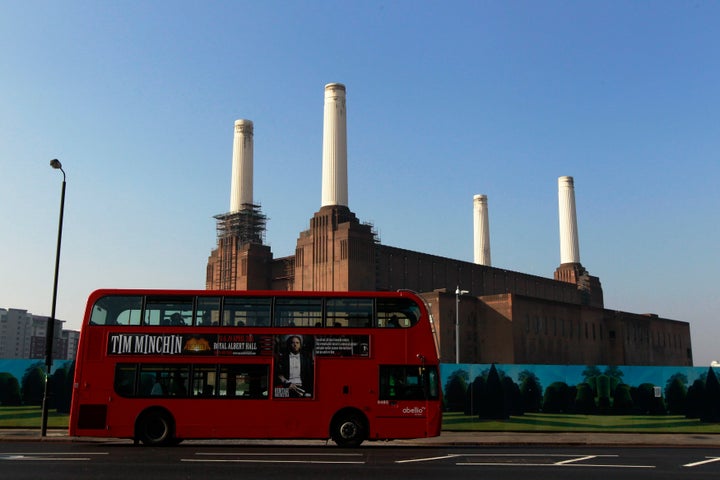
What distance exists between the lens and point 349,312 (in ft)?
65.4

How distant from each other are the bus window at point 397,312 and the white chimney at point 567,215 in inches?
4592

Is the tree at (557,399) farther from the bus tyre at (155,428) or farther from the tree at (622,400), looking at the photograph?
the bus tyre at (155,428)

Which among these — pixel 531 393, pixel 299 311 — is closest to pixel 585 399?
pixel 531 393

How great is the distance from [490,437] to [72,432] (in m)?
13.8

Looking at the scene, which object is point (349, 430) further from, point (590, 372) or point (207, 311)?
point (590, 372)

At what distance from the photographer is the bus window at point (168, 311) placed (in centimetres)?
1981

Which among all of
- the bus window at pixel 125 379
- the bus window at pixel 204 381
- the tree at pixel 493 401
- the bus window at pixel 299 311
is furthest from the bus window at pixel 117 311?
the tree at pixel 493 401

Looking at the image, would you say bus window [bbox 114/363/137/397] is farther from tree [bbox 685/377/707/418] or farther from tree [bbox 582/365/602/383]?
tree [bbox 685/377/707/418]

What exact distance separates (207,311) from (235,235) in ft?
282

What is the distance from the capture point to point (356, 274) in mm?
93875

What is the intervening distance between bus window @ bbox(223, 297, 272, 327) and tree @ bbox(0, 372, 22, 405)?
40.9 feet

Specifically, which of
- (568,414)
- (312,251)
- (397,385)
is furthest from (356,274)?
(397,385)

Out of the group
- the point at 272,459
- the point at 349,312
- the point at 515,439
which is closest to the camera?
the point at 272,459

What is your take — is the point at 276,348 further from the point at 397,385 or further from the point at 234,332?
the point at 397,385
